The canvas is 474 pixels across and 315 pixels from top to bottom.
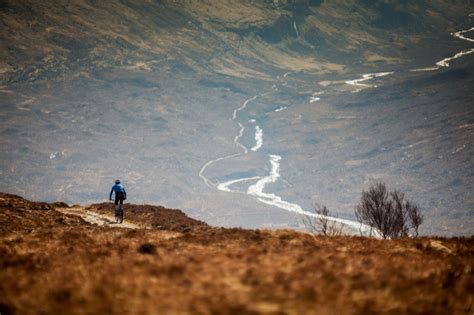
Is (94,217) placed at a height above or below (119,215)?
below

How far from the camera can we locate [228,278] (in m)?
11.5

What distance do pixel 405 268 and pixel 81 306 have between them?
763 centimetres

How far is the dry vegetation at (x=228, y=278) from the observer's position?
1027cm

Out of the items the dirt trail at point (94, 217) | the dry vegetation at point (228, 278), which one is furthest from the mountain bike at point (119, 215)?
the dry vegetation at point (228, 278)

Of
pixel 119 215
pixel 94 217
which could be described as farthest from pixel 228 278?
pixel 94 217

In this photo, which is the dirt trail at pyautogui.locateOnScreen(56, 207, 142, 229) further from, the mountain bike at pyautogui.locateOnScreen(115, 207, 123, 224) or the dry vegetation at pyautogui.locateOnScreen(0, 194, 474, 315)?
the dry vegetation at pyautogui.locateOnScreen(0, 194, 474, 315)

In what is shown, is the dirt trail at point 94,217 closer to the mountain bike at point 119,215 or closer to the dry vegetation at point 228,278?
the mountain bike at point 119,215

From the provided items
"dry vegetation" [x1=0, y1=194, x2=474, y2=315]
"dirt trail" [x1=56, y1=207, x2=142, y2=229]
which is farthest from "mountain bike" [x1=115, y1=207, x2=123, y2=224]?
"dry vegetation" [x1=0, y1=194, x2=474, y2=315]

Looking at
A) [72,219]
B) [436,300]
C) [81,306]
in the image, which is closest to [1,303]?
[81,306]

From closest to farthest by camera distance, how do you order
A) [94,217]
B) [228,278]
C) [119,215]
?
[228,278] < [119,215] < [94,217]

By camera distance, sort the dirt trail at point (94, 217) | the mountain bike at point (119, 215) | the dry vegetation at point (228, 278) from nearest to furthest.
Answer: the dry vegetation at point (228, 278) < the dirt trail at point (94, 217) < the mountain bike at point (119, 215)

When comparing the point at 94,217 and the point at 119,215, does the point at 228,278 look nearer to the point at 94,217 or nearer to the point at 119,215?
the point at 119,215

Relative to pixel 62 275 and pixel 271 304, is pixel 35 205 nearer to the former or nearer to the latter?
pixel 62 275

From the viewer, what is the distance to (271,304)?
995 centimetres
